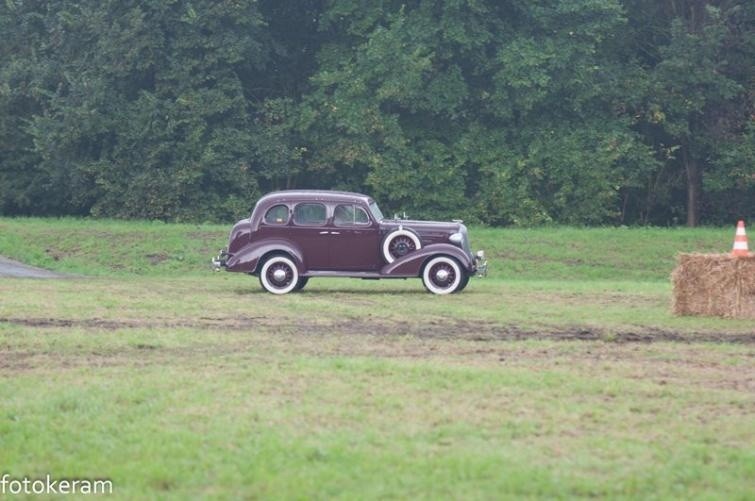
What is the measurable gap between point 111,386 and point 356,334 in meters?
5.28

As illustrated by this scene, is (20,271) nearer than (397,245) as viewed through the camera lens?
No

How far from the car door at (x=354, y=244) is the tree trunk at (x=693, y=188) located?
25550mm

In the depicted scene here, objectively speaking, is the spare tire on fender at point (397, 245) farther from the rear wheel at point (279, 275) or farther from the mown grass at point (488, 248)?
the mown grass at point (488, 248)

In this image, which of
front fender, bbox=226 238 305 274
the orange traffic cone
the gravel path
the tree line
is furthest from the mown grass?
the orange traffic cone

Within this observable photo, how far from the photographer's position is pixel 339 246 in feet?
84.0

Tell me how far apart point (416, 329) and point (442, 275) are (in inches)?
289

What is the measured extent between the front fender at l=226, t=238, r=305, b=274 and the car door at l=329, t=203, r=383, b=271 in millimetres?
617

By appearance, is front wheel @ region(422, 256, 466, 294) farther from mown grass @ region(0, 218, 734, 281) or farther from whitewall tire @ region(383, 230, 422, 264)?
mown grass @ region(0, 218, 734, 281)

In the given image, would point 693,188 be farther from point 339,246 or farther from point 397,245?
point 339,246

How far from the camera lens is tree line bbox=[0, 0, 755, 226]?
152 ft

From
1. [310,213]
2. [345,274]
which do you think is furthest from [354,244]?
[310,213]

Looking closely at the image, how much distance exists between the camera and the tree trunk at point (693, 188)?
161 feet

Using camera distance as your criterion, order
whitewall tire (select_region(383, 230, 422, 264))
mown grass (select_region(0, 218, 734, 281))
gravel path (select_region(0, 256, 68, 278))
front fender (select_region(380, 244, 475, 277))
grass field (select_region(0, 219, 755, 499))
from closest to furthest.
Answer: grass field (select_region(0, 219, 755, 499)) < front fender (select_region(380, 244, 475, 277)) < whitewall tire (select_region(383, 230, 422, 264)) < gravel path (select_region(0, 256, 68, 278)) < mown grass (select_region(0, 218, 734, 281))

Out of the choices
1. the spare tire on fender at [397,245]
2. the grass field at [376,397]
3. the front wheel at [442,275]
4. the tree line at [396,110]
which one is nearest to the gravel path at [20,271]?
the grass field at [376,397]
